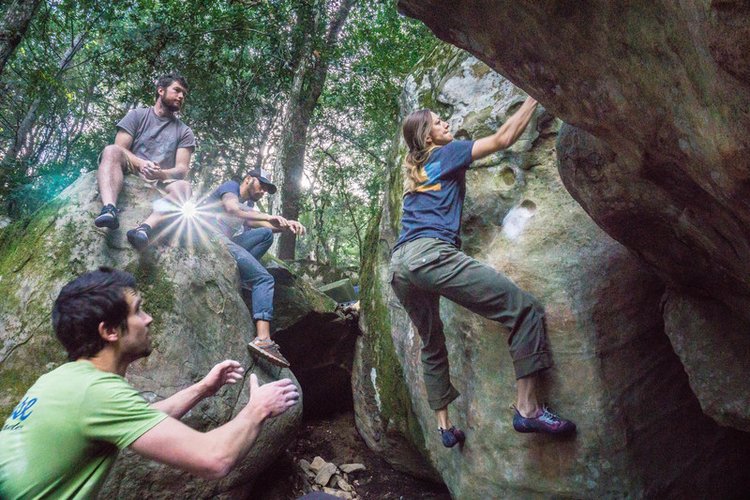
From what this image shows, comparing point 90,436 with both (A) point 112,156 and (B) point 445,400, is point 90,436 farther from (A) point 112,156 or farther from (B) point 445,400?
(A) point 112,156

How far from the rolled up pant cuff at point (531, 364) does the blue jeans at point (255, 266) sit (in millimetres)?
3007

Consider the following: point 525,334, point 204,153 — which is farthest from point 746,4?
point 204,153

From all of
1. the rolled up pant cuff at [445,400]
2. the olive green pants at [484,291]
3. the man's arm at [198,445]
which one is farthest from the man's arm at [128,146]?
the man's arm at [198,445]

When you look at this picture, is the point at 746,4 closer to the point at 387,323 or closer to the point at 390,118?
the point at 387,323

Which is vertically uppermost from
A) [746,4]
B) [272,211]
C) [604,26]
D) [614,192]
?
[272,211]

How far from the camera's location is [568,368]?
3.83m

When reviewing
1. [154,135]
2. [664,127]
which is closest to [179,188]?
[154,135]

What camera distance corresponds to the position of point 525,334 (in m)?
3.83

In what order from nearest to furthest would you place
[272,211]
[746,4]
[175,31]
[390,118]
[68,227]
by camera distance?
[746,4] → [68,227] → [175,31] → [272,211] → [390,118]

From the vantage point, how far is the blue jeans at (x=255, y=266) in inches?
226

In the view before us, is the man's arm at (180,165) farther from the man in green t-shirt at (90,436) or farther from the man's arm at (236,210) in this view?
the man in green t-shirt at (90,436)

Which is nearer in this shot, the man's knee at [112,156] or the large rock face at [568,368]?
the large rock face at [568,368]

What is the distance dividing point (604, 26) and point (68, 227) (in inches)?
205

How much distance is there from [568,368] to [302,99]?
918 cm
